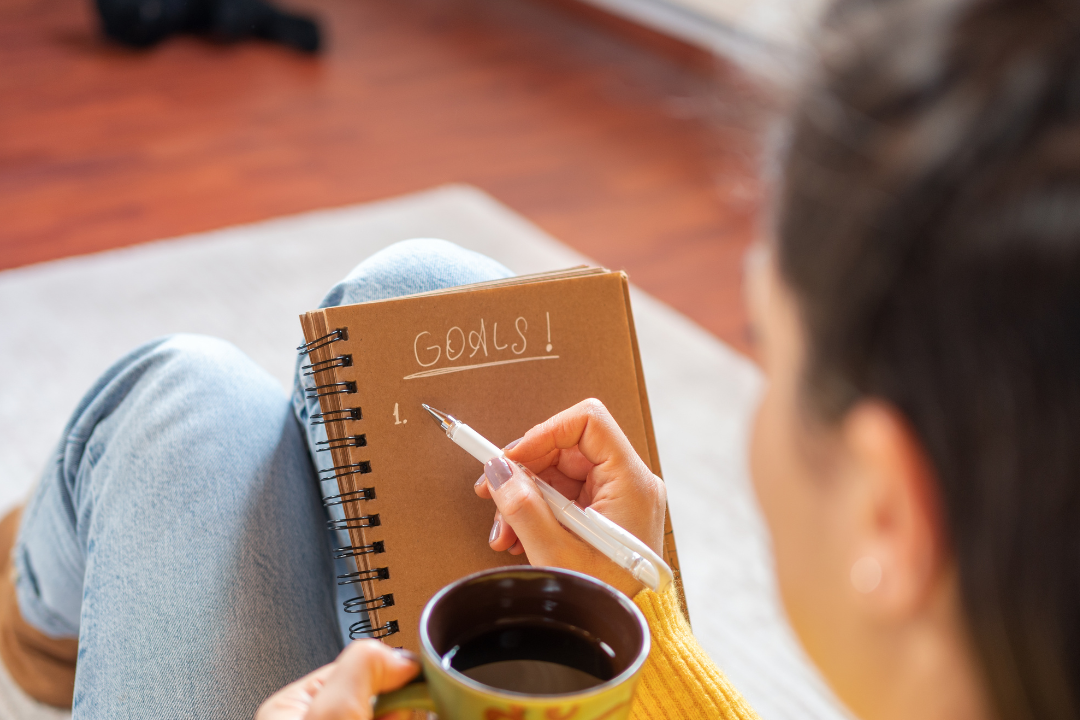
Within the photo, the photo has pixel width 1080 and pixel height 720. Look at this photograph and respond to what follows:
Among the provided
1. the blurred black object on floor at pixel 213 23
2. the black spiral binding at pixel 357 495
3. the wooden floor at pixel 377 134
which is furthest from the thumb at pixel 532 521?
the blurred black object on floor at pixel 213 23

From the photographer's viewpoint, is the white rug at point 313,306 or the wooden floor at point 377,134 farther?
the wooden floor at point 377,134

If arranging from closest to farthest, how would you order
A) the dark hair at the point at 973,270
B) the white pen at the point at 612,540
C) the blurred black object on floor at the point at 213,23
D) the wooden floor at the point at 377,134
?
the dark hair at the point at 973,270, the white pen at the point at 612,540, the wooden floor at the point at 377,134, the blurred black object on floor at the point at 213,23

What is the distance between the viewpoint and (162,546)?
0.66 metres

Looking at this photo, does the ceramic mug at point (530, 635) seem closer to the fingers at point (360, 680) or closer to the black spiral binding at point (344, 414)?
the fingers at point (360, 680)

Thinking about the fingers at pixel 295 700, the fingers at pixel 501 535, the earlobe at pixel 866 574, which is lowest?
the fingers at pixel 501 535

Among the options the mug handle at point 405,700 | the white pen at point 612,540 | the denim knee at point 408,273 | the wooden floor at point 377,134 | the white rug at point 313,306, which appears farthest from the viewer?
the wooden floor at point 377,134

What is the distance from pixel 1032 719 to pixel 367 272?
0.56 meters

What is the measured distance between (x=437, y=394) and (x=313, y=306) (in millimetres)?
1082

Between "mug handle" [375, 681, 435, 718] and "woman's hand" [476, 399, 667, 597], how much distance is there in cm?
19

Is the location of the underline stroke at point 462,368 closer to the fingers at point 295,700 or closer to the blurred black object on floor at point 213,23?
the fingers at point 295,700

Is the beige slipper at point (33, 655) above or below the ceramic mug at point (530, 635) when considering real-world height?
below

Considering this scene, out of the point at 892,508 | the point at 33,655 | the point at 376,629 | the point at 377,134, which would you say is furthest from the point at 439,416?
the point at 377,134

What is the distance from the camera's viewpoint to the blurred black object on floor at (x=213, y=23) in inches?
111

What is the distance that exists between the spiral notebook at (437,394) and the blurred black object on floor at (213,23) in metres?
2.58
